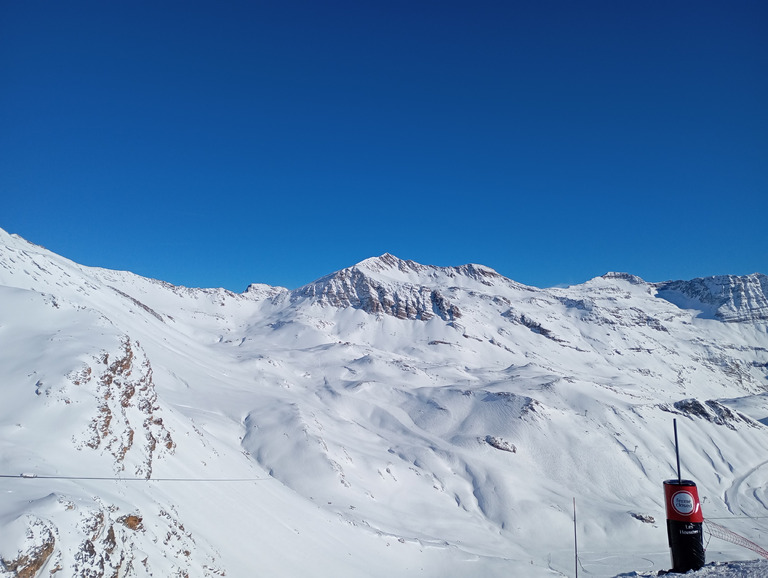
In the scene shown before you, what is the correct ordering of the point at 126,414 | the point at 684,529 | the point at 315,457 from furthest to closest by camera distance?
the point at 315,457, the point at 126,414, the point at 684,529

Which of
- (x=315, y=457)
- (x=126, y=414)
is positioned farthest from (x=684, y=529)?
(x=315, y=457)

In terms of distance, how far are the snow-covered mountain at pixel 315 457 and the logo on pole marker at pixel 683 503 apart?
1509 centimetres

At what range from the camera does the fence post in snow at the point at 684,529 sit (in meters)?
9.90

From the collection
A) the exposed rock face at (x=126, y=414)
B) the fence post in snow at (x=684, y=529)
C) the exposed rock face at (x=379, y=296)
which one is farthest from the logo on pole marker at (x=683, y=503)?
the exposed rock face at (x=379, y=296)

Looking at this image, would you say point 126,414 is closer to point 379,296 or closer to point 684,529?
point 684,529

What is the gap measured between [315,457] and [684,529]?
131 feet

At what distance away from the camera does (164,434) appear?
2545cm

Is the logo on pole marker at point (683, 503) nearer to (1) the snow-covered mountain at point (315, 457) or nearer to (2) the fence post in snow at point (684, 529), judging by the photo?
(2) the fence post in snow at point (684, 529)

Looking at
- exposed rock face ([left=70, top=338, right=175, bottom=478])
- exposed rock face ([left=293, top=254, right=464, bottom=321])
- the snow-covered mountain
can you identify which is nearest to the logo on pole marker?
the snow-covered mountain

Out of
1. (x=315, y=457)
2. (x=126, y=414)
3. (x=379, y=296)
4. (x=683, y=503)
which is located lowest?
(x=315, y=457)

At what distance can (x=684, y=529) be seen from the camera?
32.9 ft

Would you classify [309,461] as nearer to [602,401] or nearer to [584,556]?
[584,556]

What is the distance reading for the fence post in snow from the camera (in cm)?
990

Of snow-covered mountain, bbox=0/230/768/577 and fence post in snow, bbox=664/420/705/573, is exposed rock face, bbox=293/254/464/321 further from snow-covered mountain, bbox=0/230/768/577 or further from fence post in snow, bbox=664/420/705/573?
fence post in snow, bbox=664/420/705/573
